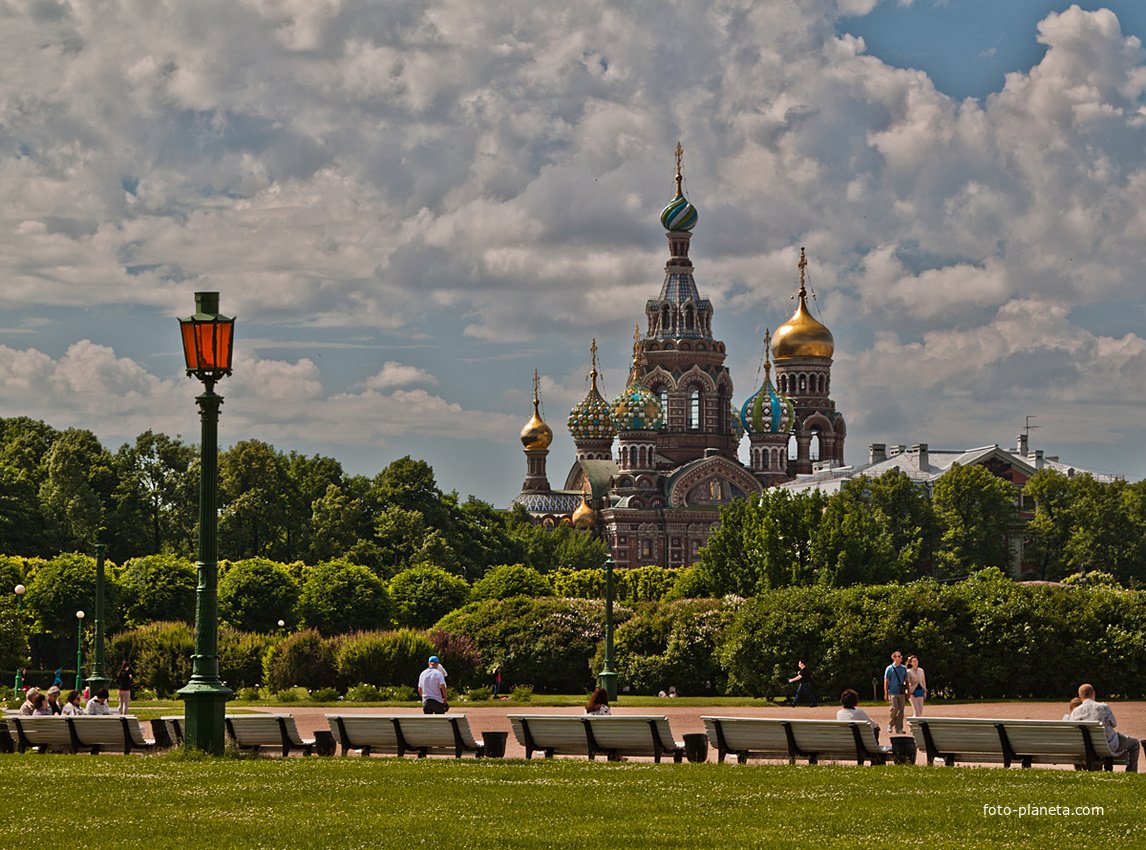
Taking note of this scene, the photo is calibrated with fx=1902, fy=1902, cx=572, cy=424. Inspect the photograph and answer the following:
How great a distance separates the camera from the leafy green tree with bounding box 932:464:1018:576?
90.8m

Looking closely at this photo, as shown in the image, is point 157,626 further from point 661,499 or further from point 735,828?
point 661,499

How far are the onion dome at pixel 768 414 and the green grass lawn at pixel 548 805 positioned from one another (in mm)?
102695

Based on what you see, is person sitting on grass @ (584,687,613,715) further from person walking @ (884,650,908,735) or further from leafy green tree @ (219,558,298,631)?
leafy green tree @ (219,558,298,631)

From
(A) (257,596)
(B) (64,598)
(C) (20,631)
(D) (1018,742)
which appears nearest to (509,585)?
(A) (257,596)

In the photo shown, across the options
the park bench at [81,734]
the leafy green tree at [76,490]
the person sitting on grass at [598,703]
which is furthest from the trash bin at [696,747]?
the leafy green tree at [76,490]

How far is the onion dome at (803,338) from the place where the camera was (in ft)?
399

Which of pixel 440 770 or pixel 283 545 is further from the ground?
pixel 283 545

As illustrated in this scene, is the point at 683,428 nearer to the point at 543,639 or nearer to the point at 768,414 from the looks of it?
the point at 768,414

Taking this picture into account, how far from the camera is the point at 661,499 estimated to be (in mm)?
120125

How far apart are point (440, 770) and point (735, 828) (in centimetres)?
444

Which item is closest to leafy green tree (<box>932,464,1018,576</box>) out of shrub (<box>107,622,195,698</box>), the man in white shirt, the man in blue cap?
shrub (<box>107,622,195,698</box>)

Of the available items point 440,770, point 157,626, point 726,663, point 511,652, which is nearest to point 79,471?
point 157,626

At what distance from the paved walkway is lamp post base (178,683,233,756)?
9.07m

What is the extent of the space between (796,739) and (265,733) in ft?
18.3
